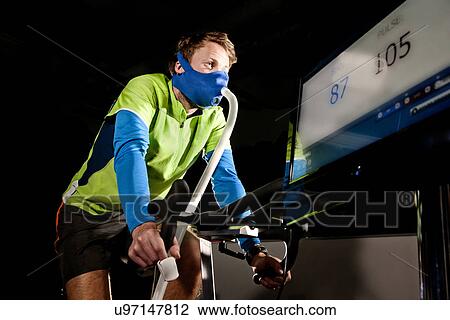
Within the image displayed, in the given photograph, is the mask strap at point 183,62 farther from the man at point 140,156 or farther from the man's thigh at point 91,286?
the man's thigh at point 91,286

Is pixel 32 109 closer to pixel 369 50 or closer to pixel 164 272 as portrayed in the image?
pixel 164 272

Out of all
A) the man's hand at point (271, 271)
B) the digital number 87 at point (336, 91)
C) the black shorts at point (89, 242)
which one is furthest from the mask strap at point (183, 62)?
the man's hand at point (271, 271)

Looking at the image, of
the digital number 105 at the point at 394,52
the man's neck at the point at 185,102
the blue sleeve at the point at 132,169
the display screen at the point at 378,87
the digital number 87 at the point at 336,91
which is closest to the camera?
the display screen at the point at 378,87

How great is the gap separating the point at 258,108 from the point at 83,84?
2.48ft

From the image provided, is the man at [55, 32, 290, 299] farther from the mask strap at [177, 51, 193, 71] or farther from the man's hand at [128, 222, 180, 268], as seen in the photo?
the man's hand at [128, 222, 180, 268]

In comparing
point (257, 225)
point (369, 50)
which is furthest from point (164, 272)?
point (369, 50)

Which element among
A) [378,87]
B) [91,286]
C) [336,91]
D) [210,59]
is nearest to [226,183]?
[210,59]

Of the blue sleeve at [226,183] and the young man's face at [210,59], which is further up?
the young man's face at [210,59]

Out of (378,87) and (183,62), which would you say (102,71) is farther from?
(378,87)

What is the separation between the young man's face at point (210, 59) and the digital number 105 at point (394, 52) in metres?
0.86

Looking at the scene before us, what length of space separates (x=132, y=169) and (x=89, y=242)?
0.36 meters

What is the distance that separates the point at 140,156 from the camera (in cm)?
151

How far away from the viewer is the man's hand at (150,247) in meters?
1.12

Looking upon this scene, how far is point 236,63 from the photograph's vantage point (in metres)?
1.99
